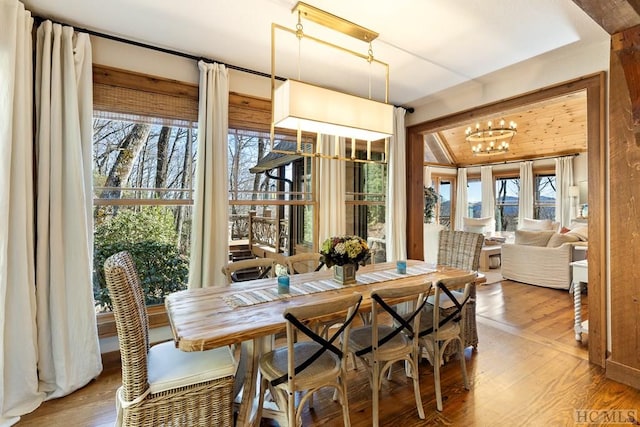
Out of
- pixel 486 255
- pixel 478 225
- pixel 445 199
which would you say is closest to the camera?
pixel 486 255

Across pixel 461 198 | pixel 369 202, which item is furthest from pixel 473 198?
pixel 369 202

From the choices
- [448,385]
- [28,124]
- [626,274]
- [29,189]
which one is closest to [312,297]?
[448,385]

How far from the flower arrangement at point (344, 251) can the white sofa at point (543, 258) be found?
4.32 meters

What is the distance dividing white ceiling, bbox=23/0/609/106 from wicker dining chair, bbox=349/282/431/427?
196 cm

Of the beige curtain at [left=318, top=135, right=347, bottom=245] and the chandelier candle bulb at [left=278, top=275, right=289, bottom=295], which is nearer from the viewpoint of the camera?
the chandelier candle bulb at [left=278, top=275, right=289, bottom=295]

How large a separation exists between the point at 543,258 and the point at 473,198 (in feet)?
17.8

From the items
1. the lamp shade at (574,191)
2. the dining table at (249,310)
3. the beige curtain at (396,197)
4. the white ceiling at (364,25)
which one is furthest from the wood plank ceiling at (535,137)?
the dining table at (249,310)

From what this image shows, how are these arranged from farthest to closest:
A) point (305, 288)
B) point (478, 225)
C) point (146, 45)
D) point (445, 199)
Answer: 1. point (445, 199)
2. point (478, 225)
3. point (146, 45)
4. point (305, 288)

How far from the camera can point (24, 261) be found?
2.16 metres

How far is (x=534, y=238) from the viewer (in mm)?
5422

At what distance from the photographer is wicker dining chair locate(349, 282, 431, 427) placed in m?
1.93

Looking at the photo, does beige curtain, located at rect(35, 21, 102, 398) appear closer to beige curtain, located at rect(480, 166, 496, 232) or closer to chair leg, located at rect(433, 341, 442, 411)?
chair leg, located at rect(433, 341, 442, 411)

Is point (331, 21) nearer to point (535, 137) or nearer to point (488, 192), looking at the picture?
point (535, 137)

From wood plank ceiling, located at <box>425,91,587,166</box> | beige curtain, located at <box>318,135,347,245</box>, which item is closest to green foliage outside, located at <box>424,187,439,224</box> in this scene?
wood plank ceiling, located at <box>425,91,587,166</box>
